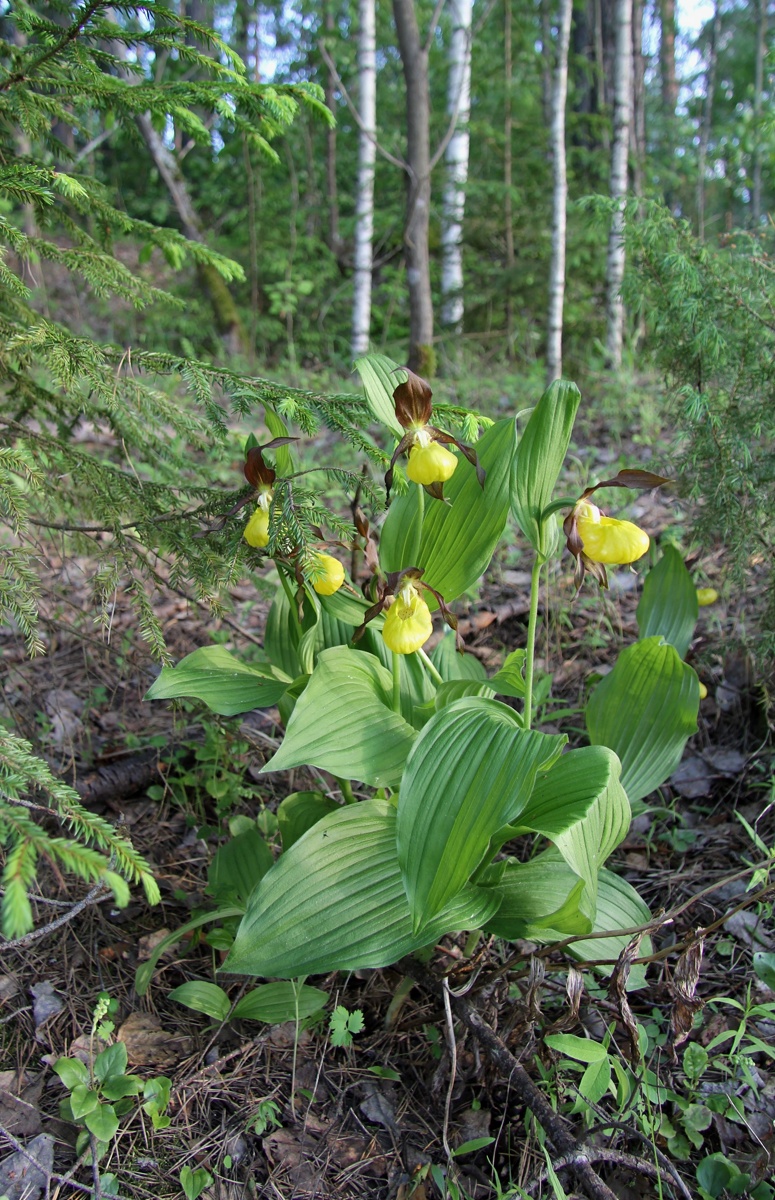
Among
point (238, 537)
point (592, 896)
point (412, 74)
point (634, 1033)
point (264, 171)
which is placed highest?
point (264, 171)

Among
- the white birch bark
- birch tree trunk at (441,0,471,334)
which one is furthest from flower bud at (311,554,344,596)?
birch tree trunk at (441,0,471,334)

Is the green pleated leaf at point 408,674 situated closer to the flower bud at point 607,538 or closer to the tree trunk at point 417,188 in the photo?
the flower bud at point 607,538

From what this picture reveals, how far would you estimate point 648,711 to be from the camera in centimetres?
186

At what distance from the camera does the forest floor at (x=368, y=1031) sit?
136cm

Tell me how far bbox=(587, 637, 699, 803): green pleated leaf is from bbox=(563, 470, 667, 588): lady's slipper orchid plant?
440mm

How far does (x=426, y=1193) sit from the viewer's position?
1.34 metres

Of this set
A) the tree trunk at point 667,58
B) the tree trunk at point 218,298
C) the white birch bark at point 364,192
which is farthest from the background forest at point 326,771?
the tree trunk at point 667,58

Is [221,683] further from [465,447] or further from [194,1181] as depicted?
[194,1181]

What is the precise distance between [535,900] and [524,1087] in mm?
337

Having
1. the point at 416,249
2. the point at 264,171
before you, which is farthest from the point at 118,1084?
the point at 264,171

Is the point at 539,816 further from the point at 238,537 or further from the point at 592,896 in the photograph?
the point at 238,537

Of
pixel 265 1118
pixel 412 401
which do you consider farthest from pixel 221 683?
pixel 265 1118

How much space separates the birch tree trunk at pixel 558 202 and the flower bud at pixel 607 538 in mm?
2784

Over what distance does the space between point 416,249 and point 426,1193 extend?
4.49m
